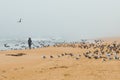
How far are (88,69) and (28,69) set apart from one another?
10.5 feet

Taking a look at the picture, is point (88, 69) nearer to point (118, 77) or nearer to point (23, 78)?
point (118, 77)

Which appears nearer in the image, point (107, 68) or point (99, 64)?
point (107, 68)

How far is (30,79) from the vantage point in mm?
14633

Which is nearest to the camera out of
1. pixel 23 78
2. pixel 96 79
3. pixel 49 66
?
pixel 96 79

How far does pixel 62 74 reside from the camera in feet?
50.7

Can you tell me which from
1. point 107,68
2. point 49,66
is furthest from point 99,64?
point 49,66

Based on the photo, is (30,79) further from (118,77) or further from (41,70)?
(118,77)

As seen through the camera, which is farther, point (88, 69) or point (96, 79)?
point (88, 69)

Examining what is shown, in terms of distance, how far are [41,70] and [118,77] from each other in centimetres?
425

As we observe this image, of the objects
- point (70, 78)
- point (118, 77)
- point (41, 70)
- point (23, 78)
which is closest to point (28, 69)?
point (41, 70)

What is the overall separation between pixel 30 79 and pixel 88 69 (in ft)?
11.0

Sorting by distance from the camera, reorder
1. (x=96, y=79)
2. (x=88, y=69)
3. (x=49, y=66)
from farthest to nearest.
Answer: (x=49, y=66) < (x=88, y=69) < (x=96, y=79)

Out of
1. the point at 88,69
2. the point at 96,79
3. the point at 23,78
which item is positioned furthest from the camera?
the point at 88,69

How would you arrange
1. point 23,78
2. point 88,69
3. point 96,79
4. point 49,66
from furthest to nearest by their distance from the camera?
point 49,66, point 88,69, point 23,78, point 96,79
